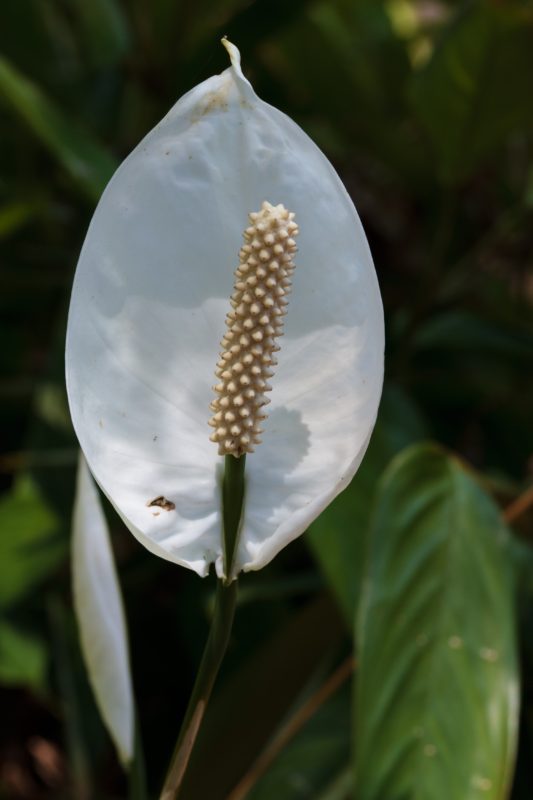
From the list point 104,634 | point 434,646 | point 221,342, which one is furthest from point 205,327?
point 434,646

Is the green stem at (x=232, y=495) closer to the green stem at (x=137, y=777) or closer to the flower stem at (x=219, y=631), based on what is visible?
the flower stem at (x=219, y=631)

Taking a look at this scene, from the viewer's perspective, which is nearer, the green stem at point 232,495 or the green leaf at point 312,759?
the green stem at point 232,495

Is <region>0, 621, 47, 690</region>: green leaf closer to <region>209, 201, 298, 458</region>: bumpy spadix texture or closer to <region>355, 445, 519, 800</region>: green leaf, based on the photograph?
<region>355, 445, 519, 800</region>: green leaf

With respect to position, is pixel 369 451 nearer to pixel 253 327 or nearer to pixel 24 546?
pixel 24 546

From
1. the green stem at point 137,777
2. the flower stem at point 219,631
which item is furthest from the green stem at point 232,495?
the green stem at point 137,777

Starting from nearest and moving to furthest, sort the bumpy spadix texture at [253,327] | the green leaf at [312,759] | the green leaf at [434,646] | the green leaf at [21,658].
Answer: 1. the bumpy spadix texture at [253,327]
2. the green leaf at [434,646]
3. the green leaf at [312,759]
4. the green leaf at [21,658]
